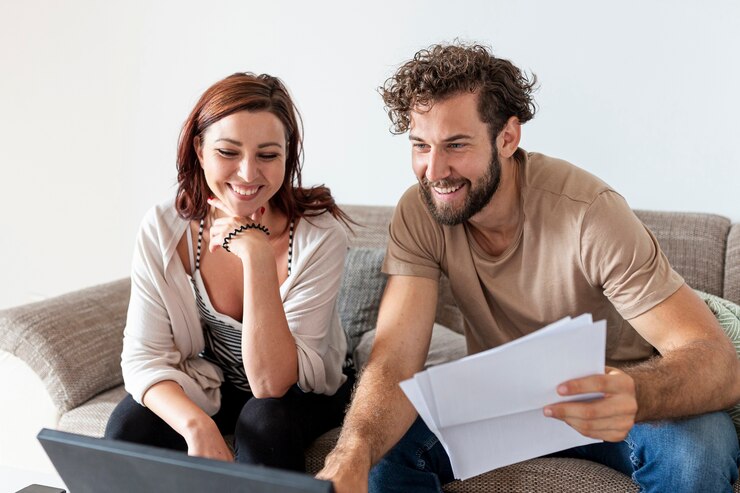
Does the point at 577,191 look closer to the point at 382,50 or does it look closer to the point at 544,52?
the point at 544,52

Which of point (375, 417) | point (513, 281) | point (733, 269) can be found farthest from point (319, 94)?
point (375, 417)

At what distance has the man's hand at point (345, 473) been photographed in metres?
1.14

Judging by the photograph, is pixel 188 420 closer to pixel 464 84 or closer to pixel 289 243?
pixel 289 243

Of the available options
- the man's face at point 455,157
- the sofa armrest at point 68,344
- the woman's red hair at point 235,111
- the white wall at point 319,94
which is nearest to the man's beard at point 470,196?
the man's face at point 455,157

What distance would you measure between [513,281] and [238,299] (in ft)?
1.93

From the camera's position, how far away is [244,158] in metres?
1.61

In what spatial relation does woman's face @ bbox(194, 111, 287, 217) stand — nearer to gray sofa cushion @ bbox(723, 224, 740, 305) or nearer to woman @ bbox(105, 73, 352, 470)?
woman @ bbox(105, 73, 352, 470)

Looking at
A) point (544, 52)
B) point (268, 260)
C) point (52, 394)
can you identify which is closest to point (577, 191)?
point (268, 260)

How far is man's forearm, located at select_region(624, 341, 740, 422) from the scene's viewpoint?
130cm

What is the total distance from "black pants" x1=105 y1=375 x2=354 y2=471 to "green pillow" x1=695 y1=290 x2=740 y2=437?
80cm

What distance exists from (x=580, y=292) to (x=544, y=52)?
0.94 metres

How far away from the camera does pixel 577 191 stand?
160 centimetres

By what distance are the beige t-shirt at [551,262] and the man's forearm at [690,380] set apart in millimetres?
132

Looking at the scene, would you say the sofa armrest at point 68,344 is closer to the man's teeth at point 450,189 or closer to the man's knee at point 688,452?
the man's teeth at point 450,189
